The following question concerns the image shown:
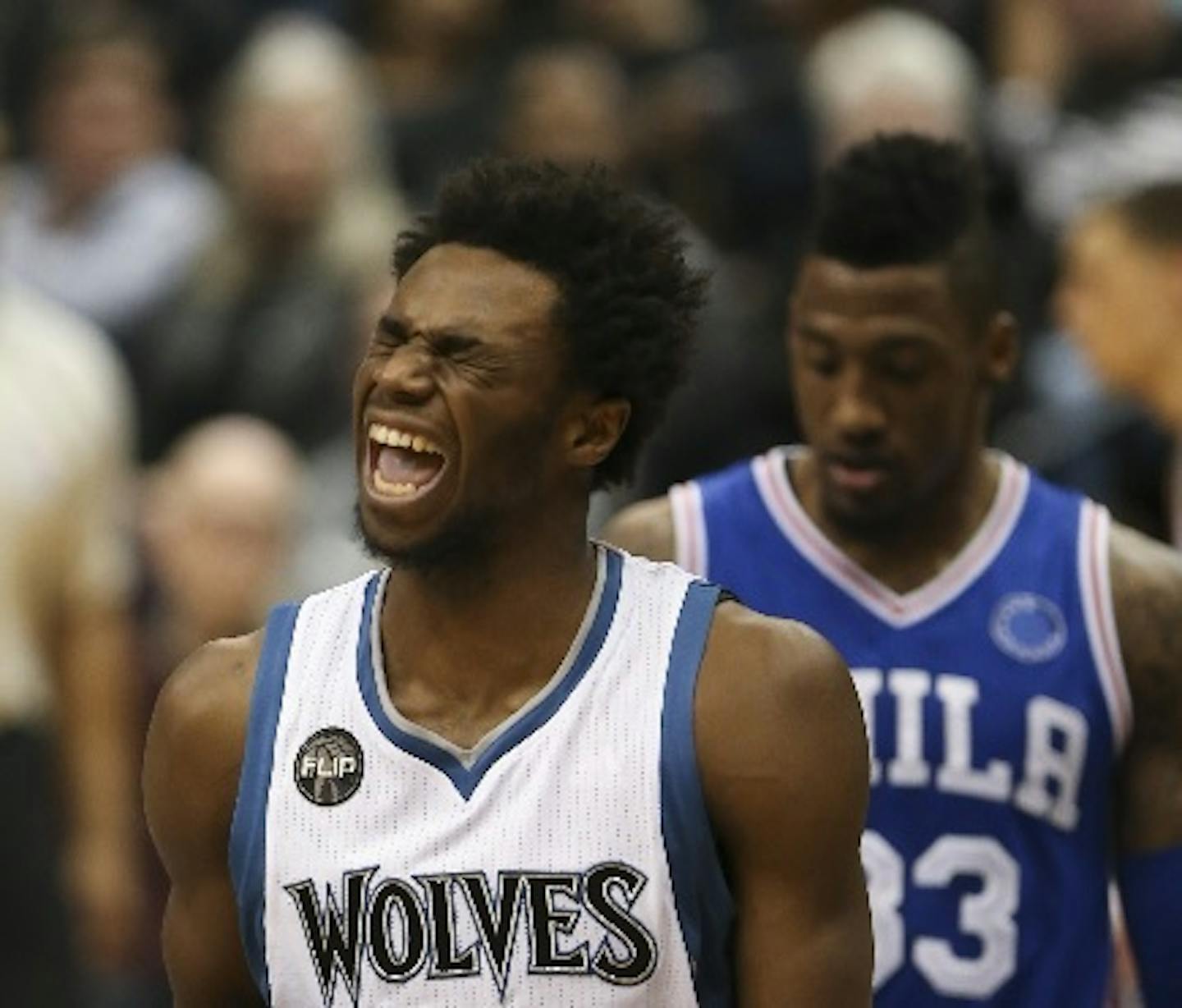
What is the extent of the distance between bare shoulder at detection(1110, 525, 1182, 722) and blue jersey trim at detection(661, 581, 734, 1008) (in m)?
1.15

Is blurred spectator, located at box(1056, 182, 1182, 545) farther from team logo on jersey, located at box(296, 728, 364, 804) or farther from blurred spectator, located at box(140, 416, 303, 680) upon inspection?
team logo on jersey, located at box(296, 728, 364, 804)

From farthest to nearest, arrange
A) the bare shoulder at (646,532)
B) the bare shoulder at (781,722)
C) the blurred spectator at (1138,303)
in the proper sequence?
the blurred spectator at (1138,303), the bare shoulder at (646,532), the bare shoulder at (781,722)

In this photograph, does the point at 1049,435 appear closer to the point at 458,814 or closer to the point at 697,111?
the point at 697,111

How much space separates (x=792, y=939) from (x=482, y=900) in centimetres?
36

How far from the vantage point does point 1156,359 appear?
22.4 feet

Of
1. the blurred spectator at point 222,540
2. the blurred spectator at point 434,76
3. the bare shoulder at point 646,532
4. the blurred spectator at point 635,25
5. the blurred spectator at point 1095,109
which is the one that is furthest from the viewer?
the blurred spectator at point 635,25

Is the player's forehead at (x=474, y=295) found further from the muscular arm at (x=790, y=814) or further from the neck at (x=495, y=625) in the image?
the muscular arm at (x=790, y=814)

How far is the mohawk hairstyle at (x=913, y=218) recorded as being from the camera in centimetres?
524

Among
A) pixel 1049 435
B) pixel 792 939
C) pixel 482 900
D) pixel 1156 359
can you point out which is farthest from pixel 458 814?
pixel 1049 435

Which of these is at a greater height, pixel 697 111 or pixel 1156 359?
pixel 697 111

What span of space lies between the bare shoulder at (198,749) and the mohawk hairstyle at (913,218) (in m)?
1.34

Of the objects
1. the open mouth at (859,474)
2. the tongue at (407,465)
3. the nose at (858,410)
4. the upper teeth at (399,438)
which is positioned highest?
the nose at (858,410)

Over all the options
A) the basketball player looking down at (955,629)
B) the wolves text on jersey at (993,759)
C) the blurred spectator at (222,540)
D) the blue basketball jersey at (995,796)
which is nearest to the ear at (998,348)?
the basketball player looking down at (955,629)

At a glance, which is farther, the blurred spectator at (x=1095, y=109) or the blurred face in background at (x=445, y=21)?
the blurred face in background at (x=445, y=21)
